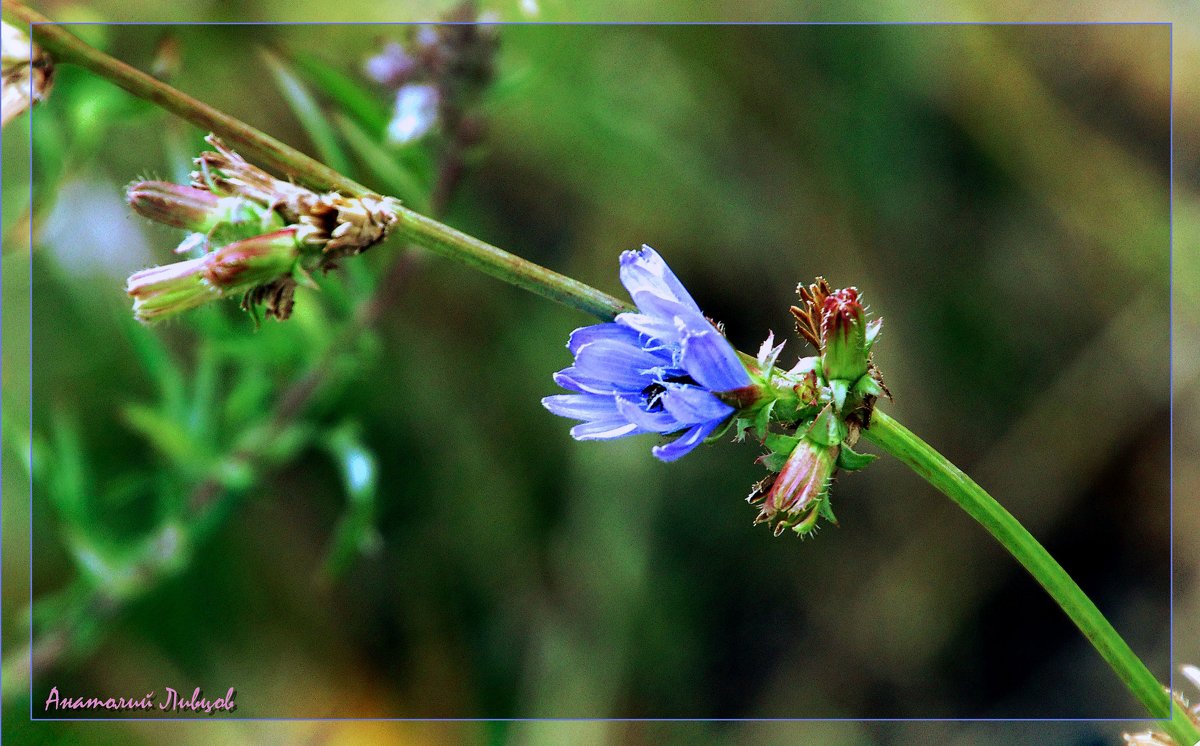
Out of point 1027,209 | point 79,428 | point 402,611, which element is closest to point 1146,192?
point 1027,209

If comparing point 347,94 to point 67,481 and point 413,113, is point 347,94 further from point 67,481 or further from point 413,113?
point 67,481

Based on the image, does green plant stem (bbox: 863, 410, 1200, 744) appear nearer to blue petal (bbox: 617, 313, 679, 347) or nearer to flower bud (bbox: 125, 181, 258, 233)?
blue petal (bbox: 617, 313, 679, 347)

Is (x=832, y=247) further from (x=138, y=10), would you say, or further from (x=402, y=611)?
(x=138, y=10)

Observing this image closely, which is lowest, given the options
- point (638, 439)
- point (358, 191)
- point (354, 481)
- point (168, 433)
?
point (358, 191)

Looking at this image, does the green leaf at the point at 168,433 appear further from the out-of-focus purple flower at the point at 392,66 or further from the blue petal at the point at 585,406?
the blue petal at the point at 585,406

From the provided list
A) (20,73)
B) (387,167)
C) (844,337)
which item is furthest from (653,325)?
(387,167)

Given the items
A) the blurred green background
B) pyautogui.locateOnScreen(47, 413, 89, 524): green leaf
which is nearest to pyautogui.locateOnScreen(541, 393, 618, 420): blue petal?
the blurred green background
